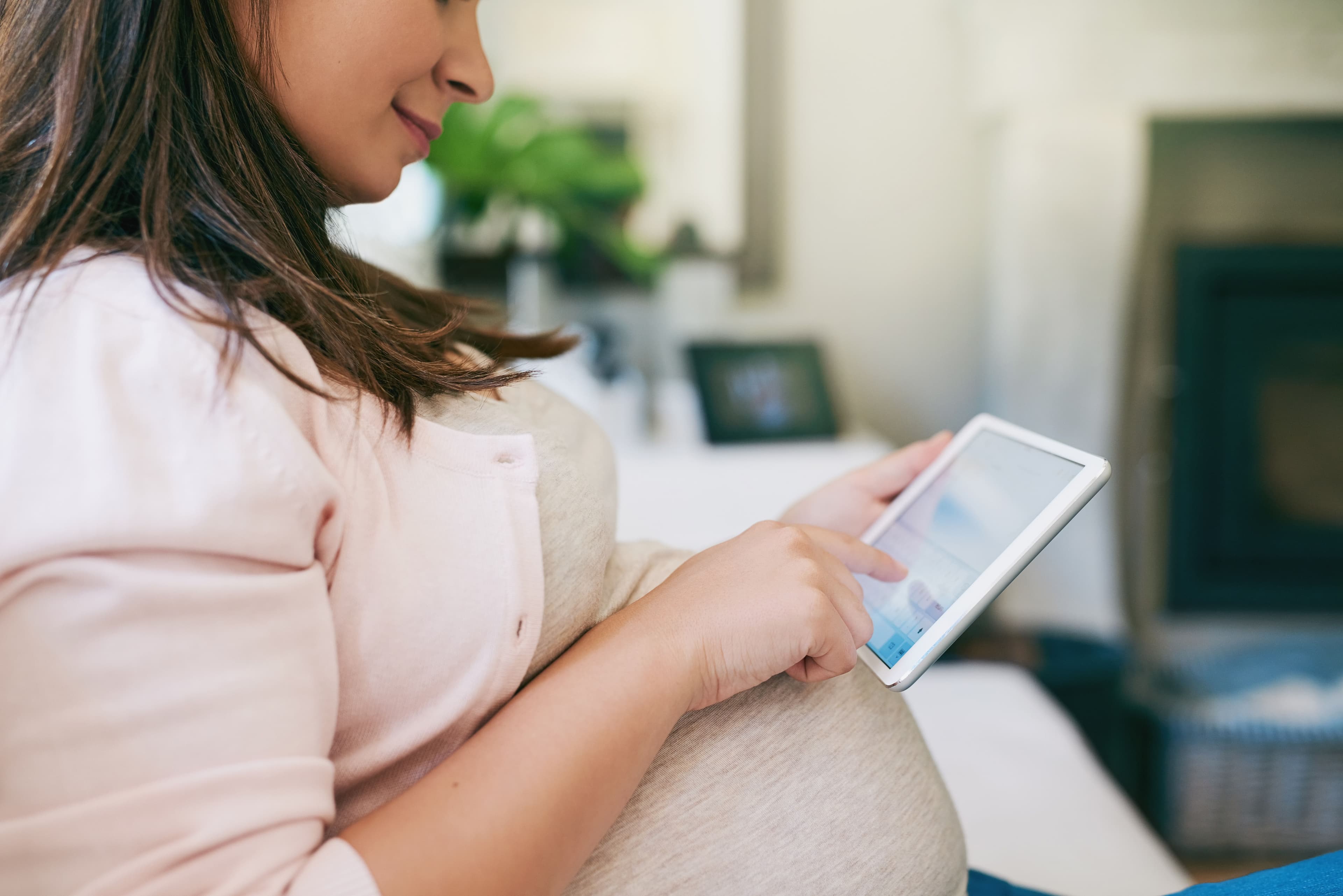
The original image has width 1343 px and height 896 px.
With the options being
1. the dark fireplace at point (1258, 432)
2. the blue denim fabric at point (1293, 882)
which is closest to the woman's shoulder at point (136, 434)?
the blue denim fabric at point (1293, 882)

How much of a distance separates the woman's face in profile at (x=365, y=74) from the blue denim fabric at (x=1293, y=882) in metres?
0.65

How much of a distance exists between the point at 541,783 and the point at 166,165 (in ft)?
1.13

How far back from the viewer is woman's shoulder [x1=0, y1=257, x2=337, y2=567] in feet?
1.09

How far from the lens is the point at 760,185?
191 centimetres

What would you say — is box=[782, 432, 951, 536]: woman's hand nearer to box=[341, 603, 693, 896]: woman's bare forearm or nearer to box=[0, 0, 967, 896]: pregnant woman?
box=[0, 0, 967, 896]: pregnant woman

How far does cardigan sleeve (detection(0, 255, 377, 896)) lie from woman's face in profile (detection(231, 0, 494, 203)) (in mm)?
199

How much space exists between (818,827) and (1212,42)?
1665mm

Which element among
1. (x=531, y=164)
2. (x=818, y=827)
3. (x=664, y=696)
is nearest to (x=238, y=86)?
(x=664, y=696)

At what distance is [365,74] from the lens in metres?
0.50

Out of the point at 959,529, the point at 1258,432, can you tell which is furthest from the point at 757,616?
the point at 1258,432

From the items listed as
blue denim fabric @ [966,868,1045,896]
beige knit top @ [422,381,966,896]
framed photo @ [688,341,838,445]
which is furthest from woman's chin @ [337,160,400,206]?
framed photo @ [688,341,838,445]

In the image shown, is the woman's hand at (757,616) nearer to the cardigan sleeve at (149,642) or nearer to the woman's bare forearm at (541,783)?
the woman's bare forearm at (541,783)

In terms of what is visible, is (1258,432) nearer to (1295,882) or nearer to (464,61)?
(1295,882)

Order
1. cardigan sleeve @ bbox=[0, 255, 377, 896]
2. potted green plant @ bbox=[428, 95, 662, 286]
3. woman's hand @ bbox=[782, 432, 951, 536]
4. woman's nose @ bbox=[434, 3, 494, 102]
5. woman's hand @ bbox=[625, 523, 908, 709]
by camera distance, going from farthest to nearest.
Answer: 1. potted green plant @ bbox=[428, 95, 662, 286]
2. woman's hand @ bbox=[782, 432, 951, 536]
3. woman's nose @ bbox=[434, 3, 494, 102]
4. woman's hand @ bbox=[625, 523, 908, 709]
5. cardigan sleeve @ bbox=[0, 255, 377, 896]
